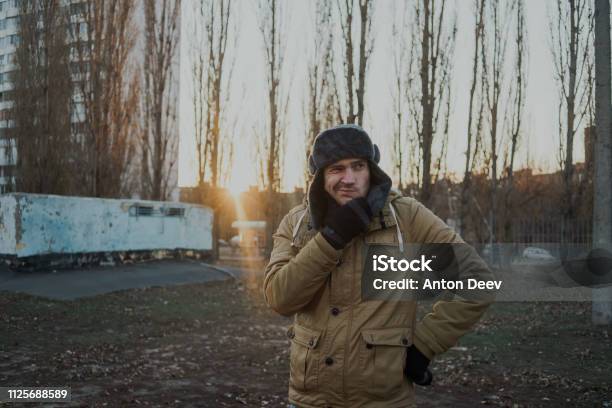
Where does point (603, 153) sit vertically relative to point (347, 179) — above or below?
above

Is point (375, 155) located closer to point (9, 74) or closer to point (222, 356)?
point (222, 356)

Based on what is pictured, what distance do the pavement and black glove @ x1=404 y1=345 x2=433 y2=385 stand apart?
10684mm

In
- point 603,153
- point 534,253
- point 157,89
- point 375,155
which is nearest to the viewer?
point 375,155

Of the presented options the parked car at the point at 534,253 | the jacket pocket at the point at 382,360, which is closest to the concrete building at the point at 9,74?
the jacket pocket at the point at 382,360

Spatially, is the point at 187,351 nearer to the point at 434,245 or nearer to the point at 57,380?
the point at 57,380

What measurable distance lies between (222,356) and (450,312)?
546 cm

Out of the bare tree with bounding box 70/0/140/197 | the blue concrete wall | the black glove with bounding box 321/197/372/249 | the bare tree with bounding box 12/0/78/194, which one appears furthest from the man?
the bare tree with bounding box 70/0/140/197

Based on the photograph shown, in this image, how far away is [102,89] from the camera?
18.8m

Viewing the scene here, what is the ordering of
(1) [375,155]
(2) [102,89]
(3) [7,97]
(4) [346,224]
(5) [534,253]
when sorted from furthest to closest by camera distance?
(2) [102,89] → (3) [7,97] → (5) [534,253] → (1) [375,155] → (4) [346,224]

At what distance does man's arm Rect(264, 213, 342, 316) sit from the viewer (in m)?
1.99

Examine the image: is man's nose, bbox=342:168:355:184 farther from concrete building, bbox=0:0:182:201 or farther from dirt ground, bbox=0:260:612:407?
concrete building, bbox=0:0:182:201

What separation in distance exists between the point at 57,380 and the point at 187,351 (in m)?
1.92

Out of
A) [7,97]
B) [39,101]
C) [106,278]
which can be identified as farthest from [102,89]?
[106,278]

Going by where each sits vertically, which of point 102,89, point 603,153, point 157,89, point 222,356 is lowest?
point 222,356
